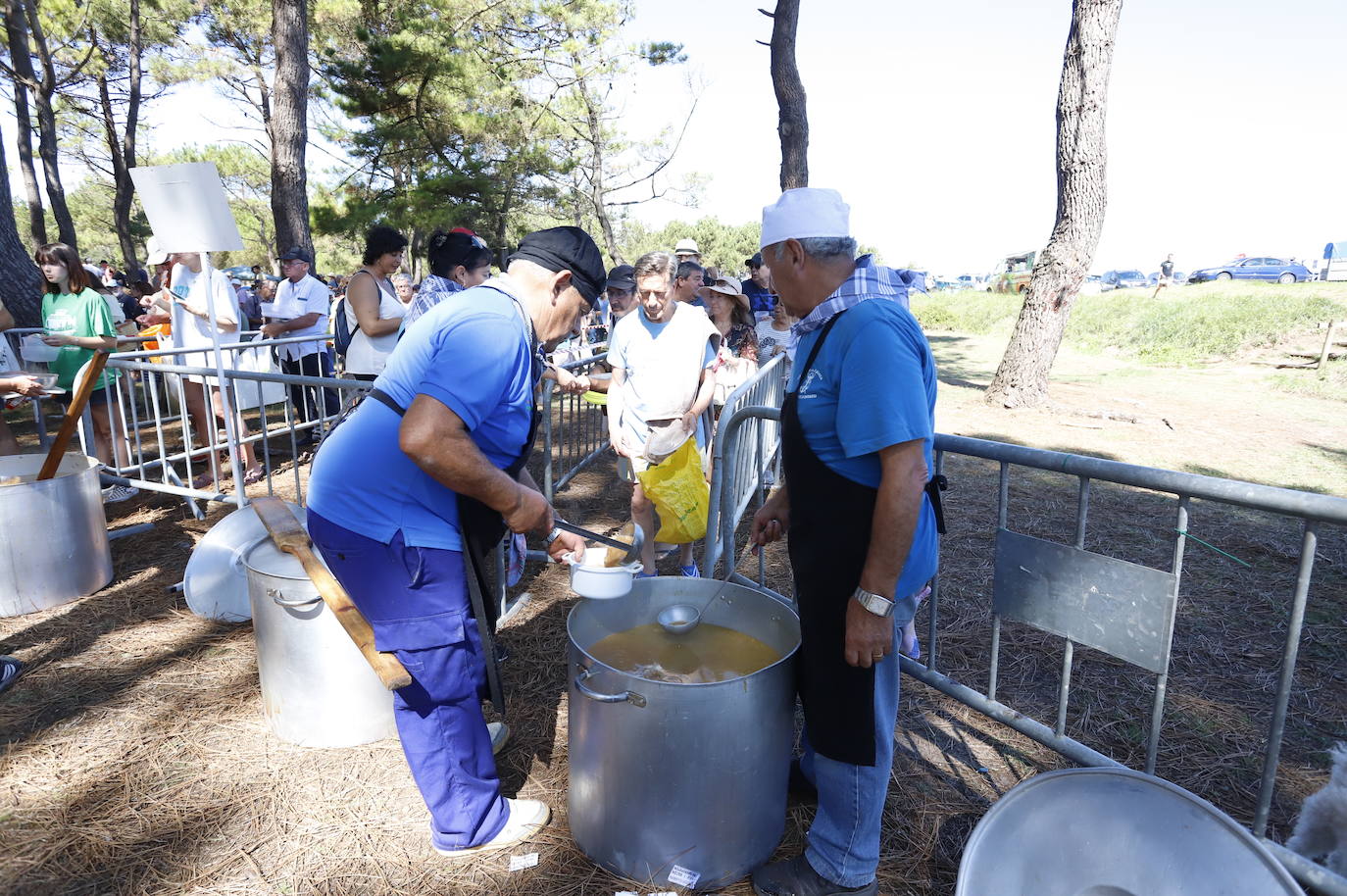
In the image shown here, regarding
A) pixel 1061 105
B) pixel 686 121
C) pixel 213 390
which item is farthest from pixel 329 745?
pixel 686 121

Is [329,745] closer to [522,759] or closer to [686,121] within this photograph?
[522,759]

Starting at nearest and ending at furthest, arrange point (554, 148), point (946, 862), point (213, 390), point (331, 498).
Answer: point (331, 498) < point (946, 862) < point (213, 390) < point (554, 148)

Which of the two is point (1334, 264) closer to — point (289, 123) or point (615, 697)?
point (289, 123)

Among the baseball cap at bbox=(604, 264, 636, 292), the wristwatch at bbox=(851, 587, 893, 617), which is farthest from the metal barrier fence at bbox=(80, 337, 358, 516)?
the wristwatch at bbox=(851, 587, 893, 617)

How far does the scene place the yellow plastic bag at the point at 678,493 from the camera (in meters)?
4.32

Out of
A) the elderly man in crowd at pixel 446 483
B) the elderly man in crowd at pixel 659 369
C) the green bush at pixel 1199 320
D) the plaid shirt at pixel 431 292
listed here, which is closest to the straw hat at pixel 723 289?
the elderly man in crowd at pixel 659 369

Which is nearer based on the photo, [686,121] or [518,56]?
[518,56]

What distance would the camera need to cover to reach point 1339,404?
37.8 ft

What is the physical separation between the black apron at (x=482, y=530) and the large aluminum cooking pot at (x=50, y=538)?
3.16 metres

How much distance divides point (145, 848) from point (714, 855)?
6.51 ft

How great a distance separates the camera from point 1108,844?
1.71m

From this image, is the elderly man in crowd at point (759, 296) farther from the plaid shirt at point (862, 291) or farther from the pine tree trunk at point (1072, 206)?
the plaid shirt at point (862, 291)

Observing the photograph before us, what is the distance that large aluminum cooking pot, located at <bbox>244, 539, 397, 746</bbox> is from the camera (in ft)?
9.20

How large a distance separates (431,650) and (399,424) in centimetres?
70
